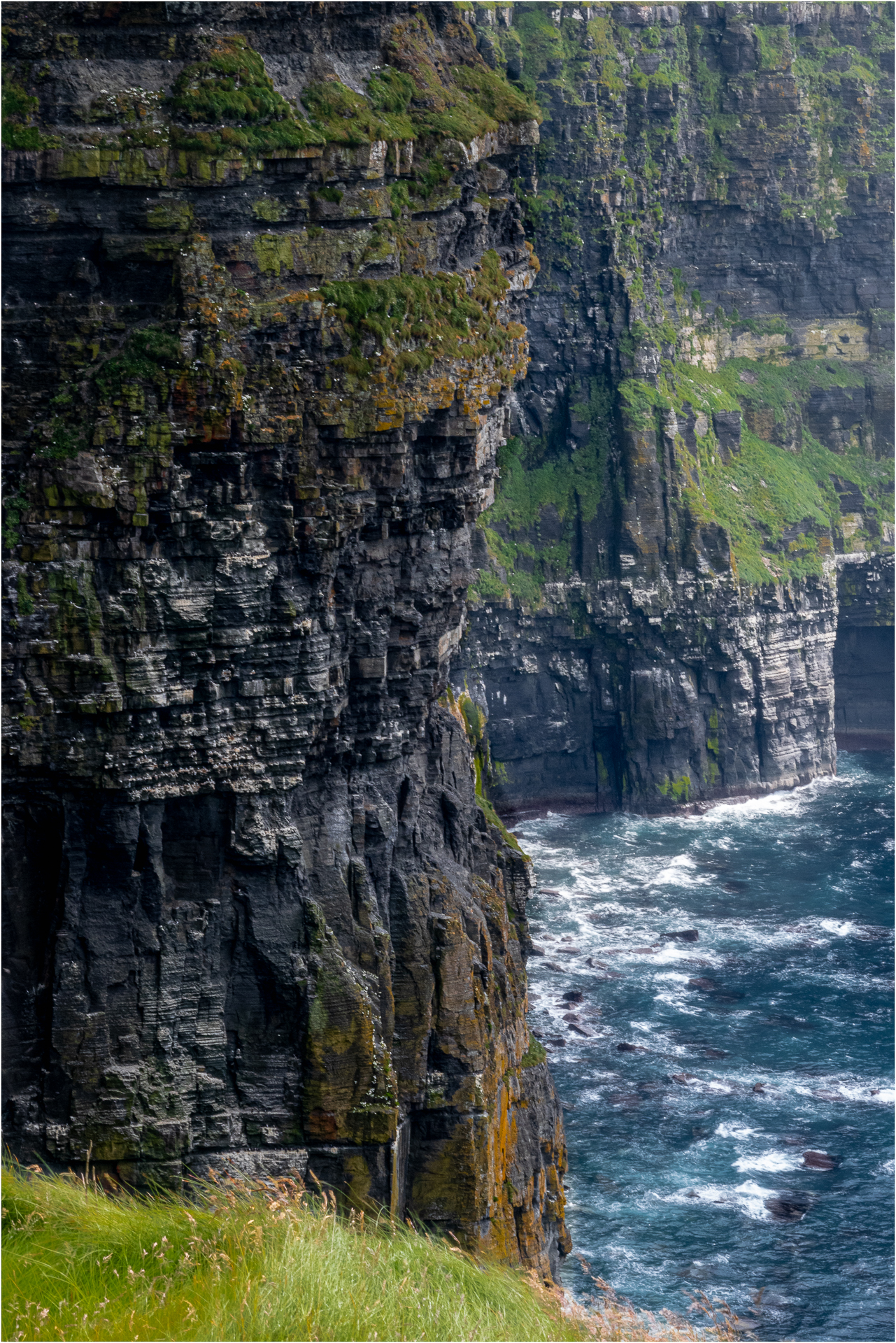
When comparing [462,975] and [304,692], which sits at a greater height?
[304,692]

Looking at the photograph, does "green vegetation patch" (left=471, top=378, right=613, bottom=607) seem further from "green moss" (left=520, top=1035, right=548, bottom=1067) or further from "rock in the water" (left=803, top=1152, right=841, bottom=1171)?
"green moss" (left=520, top=1035, right=548, bottom=1067)

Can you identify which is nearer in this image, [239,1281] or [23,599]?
[239,1281]

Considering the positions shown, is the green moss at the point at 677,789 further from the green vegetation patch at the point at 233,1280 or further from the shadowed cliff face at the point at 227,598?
the green vegetation patch at the point at 233,1280

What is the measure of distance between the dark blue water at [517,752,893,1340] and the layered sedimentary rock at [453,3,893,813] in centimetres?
549

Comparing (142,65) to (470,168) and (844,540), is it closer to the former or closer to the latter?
(470,168)

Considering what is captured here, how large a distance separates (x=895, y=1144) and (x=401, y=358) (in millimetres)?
43557

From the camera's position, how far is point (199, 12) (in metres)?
45.6

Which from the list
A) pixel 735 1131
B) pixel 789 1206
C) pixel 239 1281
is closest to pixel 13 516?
pixel 239 1281

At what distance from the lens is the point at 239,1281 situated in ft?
78.5

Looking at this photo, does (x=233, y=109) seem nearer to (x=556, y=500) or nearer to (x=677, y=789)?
(x=556, y=500)

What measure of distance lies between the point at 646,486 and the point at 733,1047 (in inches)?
1889

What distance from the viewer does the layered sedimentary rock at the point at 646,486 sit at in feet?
402

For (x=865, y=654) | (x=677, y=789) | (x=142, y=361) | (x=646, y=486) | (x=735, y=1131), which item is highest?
(x=646, y=486)

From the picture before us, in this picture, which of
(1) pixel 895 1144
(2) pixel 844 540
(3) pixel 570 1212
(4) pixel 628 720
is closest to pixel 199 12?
(3) pixel 570 1212
